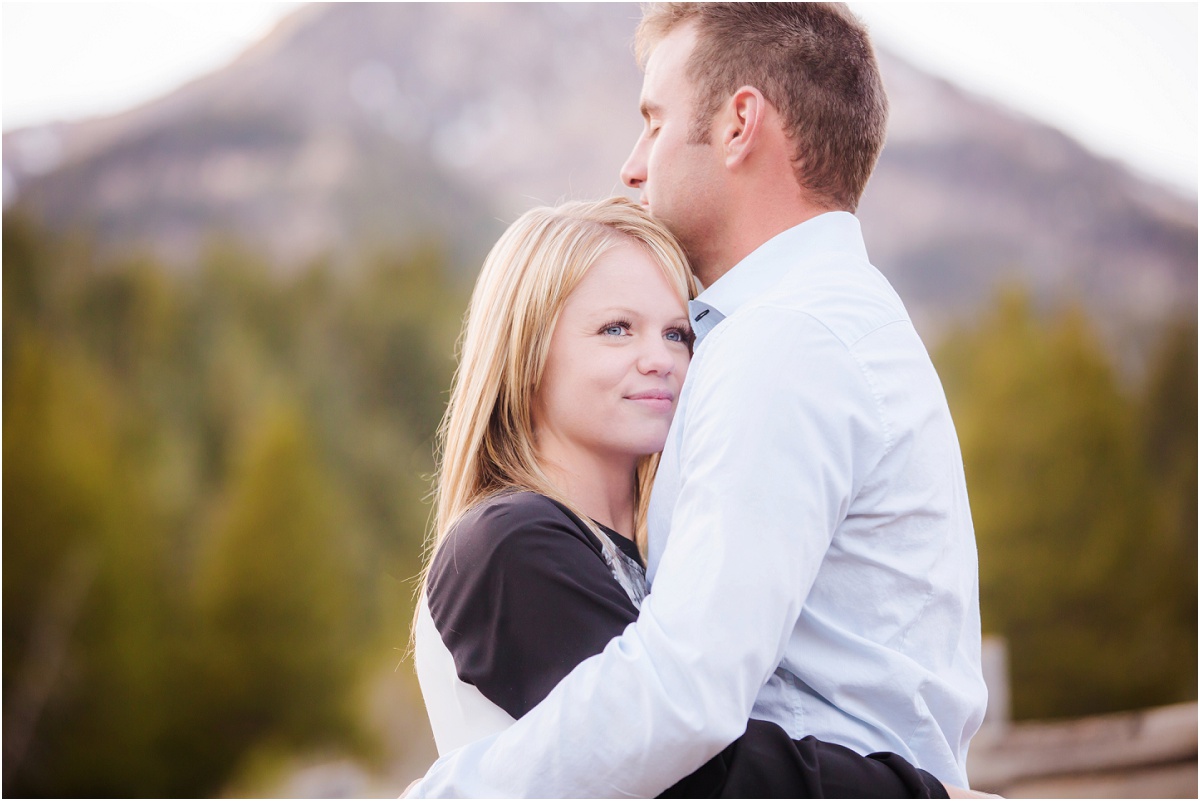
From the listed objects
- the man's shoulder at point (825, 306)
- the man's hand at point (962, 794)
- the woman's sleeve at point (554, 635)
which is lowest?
the man's hand at point (962, 794)

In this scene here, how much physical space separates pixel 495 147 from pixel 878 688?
1063cm

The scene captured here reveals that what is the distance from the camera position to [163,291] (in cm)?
1005

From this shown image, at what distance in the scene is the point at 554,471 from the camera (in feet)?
6.05

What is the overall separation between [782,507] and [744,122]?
2.81 feet

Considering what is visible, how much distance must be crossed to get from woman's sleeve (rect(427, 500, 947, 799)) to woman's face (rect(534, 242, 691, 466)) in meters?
0.32

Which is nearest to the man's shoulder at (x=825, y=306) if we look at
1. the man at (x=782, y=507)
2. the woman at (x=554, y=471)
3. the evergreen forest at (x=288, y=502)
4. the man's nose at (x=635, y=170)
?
the man at (x=782, y=507)

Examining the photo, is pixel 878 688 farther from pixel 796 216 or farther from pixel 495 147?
pixel 495 147

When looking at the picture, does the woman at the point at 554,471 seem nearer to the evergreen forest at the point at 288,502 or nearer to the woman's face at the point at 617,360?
the woman's face at the point at 617,360

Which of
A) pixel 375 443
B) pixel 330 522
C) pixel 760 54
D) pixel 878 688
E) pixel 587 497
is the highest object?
pixel 760 54

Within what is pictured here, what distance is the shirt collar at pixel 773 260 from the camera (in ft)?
5.50

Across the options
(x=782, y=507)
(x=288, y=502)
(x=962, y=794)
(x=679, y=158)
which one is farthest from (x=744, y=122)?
(x=288, y=502)

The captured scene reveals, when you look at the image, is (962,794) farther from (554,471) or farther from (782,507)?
(554,471)

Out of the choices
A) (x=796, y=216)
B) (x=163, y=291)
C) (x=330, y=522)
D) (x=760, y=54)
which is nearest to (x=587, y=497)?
(x=796, y=216)

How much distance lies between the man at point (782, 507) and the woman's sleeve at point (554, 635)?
0.24 feet
